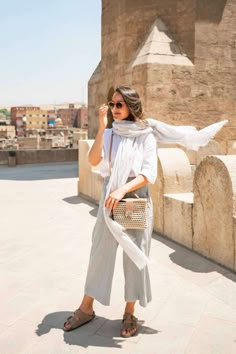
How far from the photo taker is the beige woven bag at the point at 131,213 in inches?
93.4

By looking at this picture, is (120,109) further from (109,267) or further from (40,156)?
(40,156)

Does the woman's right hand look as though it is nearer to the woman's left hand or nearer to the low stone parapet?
the woman's left hand

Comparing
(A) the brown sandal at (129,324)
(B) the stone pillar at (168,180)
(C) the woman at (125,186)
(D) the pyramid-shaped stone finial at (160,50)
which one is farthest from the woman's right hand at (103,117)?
(D) the pyramid-shaped stone finial at (160,50)

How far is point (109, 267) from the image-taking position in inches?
100

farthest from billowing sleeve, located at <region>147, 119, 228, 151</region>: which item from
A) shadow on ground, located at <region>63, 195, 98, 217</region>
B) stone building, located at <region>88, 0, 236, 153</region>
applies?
stone building, located at <region>88, 0, 236, 153</region>

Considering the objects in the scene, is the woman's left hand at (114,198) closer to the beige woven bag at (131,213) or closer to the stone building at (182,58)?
the beige woven bag at (131,213)

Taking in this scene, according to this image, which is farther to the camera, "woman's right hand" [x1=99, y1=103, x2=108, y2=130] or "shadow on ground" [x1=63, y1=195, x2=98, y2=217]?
"shadow on ground" [x1=63, y1=195, x2=98, y2=217]

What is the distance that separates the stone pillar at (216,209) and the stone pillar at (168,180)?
74 centimetres

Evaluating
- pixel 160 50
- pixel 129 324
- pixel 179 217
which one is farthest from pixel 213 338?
pixel 160 50

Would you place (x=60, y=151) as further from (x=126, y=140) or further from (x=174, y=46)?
(x=126, y=140)

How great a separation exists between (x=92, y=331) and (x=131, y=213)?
87 cm

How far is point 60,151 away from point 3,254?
33.5 ft

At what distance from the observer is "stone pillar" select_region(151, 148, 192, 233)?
4.76m

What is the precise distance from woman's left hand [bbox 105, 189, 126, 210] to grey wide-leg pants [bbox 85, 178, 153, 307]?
0.13 m
